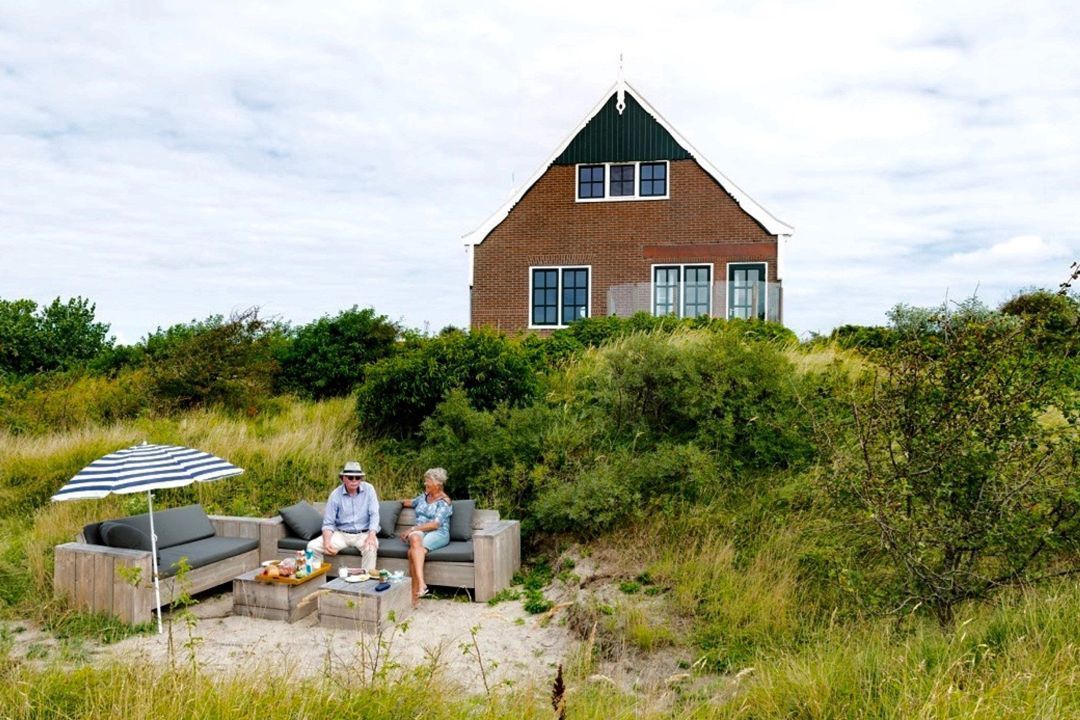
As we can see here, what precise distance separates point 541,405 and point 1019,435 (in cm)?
581

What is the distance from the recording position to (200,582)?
7355 mm

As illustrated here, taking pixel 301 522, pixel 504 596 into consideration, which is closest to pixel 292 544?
pixel 301 522

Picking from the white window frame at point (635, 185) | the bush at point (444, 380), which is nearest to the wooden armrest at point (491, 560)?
the bush at point (444, 380)

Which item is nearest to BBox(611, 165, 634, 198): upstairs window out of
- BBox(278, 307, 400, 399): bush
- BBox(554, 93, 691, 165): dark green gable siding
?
BBox(554, 93, 691, 165): dark green gable siding

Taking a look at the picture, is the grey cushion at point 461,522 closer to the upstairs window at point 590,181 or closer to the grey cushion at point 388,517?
the grey cushion at point 388,517

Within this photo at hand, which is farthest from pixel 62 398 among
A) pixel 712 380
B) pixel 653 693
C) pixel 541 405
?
pixel 653 693

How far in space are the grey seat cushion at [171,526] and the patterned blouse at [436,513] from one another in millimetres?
2173

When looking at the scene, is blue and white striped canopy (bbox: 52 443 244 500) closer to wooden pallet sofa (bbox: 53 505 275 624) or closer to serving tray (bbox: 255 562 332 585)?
wooden pallet sofa (bbox: 53 505 275 624)

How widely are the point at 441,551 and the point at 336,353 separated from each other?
7.74m

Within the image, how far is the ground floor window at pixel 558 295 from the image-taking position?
2170cm

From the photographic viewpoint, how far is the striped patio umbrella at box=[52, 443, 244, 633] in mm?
6402

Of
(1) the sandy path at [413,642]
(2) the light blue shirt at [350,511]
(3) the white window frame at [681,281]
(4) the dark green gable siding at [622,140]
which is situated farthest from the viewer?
(4) the dark green gable siding at [622,140]

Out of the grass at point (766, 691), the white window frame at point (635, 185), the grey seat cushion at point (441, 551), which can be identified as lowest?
the grey seat cushion at point (441, 551)

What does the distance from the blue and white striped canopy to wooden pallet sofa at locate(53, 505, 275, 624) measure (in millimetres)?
565
